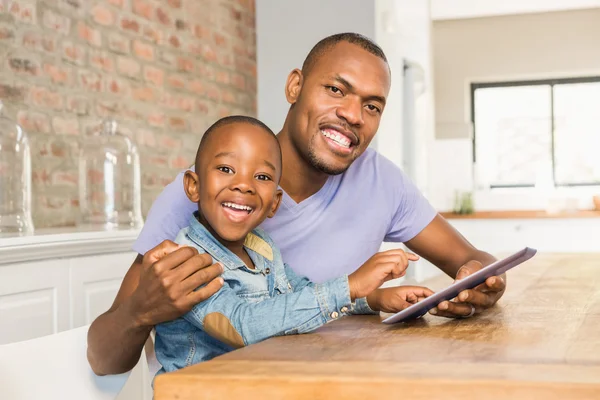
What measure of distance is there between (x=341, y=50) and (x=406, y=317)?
0.64 meters

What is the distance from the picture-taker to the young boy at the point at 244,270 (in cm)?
114

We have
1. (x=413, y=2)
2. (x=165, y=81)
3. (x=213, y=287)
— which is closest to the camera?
(x=213, y=287)

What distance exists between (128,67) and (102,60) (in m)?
0.18

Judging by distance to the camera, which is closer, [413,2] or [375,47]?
[375,47]

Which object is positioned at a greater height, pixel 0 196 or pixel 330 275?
pixel 0 196

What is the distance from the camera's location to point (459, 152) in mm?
6547

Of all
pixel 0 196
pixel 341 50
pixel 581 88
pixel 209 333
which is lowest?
pixel 209 333

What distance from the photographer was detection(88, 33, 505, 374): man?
1491 millimetres

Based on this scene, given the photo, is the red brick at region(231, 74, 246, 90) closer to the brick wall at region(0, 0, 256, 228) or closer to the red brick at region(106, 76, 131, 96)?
the brick wall at region(0, 0, 256, 228)

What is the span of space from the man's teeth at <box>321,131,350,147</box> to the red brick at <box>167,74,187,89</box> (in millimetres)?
1865

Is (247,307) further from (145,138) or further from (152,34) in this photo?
(152,34)

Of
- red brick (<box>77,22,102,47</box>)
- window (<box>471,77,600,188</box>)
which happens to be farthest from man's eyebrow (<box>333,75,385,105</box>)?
window (<box>471,77,600,188</box>)

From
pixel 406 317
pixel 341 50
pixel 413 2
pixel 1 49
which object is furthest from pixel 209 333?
pixel 413 2

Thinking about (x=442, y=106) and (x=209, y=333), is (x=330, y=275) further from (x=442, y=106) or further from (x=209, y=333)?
(x=442, y=106)
